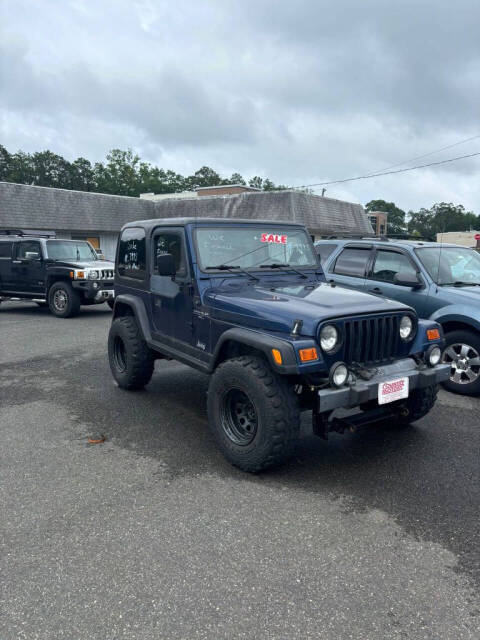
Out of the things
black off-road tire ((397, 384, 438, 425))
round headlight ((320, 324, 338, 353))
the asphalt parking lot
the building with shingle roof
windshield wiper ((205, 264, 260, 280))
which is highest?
the building with shingle roof

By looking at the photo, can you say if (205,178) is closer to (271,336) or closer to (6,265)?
(6,265)

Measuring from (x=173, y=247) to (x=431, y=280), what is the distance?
3.41 m

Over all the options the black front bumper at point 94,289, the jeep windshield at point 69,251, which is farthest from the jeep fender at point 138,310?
the jeep windshield at point 69,251

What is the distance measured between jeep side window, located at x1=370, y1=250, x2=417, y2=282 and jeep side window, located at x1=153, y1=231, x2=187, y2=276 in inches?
127

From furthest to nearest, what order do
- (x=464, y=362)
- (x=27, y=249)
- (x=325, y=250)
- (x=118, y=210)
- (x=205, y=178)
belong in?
(x=205, y=178)
(x=118, y=210)
(x=27, y=249)
(x=325, y=250)
(x=464, y=362)

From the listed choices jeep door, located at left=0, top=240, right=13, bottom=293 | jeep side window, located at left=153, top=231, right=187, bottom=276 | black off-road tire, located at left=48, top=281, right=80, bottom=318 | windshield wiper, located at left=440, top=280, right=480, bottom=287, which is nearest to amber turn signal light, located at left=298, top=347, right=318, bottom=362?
jeep side window, located at left=153, top=231, right=187, bottom=276

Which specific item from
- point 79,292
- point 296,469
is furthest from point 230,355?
point 79,292

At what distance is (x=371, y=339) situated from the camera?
3.68 meters

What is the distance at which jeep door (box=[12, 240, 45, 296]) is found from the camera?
11.9 metres

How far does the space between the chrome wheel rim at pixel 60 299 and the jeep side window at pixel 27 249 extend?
1.22 meters

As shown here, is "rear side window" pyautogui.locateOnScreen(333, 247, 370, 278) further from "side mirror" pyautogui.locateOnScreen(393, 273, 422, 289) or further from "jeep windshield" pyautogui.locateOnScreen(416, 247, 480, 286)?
"side mirror" pyautogui.locateOnScreen(393, 273, 422, 289)

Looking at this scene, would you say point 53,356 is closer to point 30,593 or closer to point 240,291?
point 240,291

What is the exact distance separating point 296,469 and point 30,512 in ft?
6.32

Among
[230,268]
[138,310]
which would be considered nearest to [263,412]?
[230,268]
